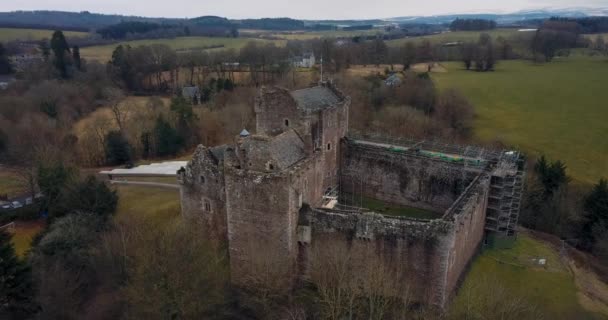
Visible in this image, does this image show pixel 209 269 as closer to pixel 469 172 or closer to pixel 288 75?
pixel 469 172

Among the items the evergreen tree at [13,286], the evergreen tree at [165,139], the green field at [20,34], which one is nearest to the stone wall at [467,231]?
the evergreen tree at [13,286]

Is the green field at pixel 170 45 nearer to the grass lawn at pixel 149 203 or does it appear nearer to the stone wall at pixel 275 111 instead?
the grass lawn at pixel 149 203

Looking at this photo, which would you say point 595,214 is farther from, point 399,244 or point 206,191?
point 206,191

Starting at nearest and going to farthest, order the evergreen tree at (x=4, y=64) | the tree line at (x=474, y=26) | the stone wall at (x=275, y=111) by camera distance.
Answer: the stone wall at (x=275, y=111) < the evergreen tree at (x=4, y=64) < the tree line at (x=474, y=26)

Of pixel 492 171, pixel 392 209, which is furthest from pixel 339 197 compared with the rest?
pixel 492 171

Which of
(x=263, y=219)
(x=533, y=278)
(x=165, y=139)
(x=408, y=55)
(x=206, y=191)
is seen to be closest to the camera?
(x=263, y=219)

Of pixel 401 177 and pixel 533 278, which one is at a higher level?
pixel 401 177

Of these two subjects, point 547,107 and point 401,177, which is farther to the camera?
point 547,107
